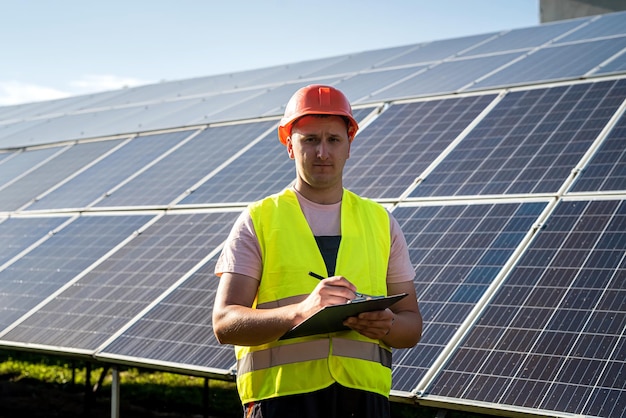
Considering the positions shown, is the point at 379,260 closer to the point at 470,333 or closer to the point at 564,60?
the point at 470,333

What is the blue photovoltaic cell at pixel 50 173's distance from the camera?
11.8 m

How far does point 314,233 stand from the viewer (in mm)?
3859

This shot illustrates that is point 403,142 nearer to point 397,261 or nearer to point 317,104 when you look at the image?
point 397,261

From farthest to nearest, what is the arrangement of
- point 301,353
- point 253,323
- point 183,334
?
point 183,334, point 301,353, point 253,323

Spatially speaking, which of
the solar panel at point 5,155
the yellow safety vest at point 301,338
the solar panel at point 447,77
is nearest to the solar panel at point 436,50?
the solar panel at point 447,77

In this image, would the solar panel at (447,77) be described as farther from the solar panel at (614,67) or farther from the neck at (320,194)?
the neck at (320,194)

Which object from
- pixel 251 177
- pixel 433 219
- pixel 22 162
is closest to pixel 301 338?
pixel 433 219

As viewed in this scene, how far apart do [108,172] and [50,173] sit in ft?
4.47

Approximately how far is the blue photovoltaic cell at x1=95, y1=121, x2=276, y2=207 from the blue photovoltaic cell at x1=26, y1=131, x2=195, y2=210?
0.34 m

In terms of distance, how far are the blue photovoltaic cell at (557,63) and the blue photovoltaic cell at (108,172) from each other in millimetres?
4188

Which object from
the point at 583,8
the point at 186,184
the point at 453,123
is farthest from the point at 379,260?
the point at 583,8

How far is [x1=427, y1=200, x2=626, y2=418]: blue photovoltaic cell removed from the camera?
211 inches

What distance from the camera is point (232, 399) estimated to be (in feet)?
41.9

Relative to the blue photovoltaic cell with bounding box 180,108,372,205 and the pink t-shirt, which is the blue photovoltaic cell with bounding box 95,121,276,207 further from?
the pink t-shirt
